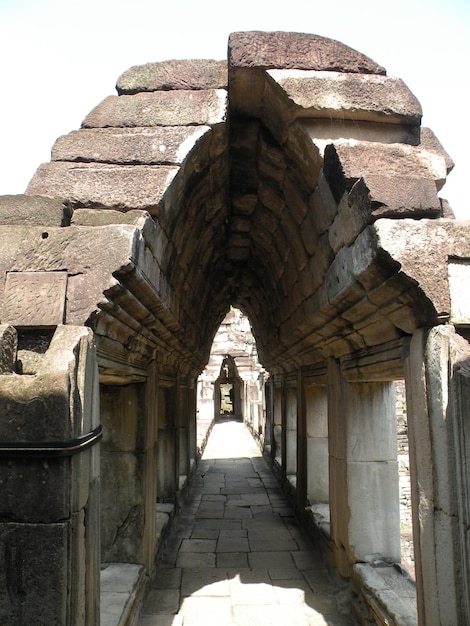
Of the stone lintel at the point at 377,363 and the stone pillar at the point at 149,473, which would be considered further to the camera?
the stone pillar at the point at 149,473

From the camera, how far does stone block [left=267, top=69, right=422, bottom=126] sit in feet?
10.5

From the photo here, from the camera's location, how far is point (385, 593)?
3.38m

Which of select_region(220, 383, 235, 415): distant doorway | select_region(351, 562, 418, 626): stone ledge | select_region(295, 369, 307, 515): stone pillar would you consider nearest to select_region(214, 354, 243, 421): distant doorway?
select_region(220, 383, 235, 415): distant doorway

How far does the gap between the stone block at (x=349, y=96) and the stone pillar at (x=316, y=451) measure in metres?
3.88

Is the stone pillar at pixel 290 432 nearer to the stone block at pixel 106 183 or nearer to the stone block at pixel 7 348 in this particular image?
the stone block at pixel 106 183

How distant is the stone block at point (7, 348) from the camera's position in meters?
2.20

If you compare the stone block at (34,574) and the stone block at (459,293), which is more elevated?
the stone block at (459,293)

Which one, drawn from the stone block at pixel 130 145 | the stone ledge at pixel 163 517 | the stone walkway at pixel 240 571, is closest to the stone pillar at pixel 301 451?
the stone walkway at pixel 240 571

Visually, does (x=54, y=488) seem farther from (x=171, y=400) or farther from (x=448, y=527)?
(x=171, y=400)

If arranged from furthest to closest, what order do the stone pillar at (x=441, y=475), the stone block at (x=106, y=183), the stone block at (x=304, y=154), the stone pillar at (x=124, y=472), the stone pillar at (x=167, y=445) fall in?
the stone pillar at (x=167, y=445) < the stone pillar at (x=124, y=472) < the stone block at (x=304, y=154) < the stone block at (x=106, y=183) < the stone pillar at (x=441, y=475)

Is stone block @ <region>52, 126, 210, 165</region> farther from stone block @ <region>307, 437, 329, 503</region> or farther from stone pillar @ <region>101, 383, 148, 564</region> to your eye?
stone block @ <region>307, 437, 329, 503</region>

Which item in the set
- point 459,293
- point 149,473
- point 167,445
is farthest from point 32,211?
point 167,445

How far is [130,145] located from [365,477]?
10.6 ft

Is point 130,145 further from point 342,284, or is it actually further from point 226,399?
point 226,399
